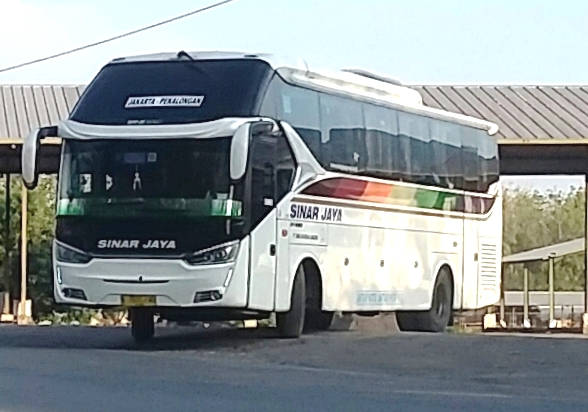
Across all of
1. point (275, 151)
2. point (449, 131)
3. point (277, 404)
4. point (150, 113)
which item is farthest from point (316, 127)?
point (277, 404)

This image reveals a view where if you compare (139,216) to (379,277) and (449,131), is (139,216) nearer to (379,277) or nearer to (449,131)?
(379,277)

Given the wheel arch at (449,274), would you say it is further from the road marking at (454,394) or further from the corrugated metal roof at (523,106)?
the road marking at (454,394)

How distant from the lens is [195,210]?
677 inches

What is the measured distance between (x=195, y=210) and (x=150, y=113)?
4.43ft

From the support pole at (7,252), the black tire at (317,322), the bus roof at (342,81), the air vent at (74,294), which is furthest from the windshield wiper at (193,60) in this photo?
the support pole at (7,252)

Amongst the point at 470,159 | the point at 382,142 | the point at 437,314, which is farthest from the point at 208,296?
the point at 470,159

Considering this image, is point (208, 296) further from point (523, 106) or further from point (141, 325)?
point (523, 106)

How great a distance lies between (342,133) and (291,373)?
5.25m

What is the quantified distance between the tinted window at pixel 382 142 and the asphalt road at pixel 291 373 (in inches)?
94.1

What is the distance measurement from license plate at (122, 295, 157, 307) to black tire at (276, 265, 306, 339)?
6.56 ft

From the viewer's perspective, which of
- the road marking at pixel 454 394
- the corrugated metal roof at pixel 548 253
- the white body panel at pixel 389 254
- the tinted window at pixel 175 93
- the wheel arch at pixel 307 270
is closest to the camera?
the road marking at pixel 454 394

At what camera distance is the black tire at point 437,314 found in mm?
22641

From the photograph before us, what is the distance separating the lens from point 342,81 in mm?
20078

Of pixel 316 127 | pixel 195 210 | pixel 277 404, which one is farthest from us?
pixel 316 127
